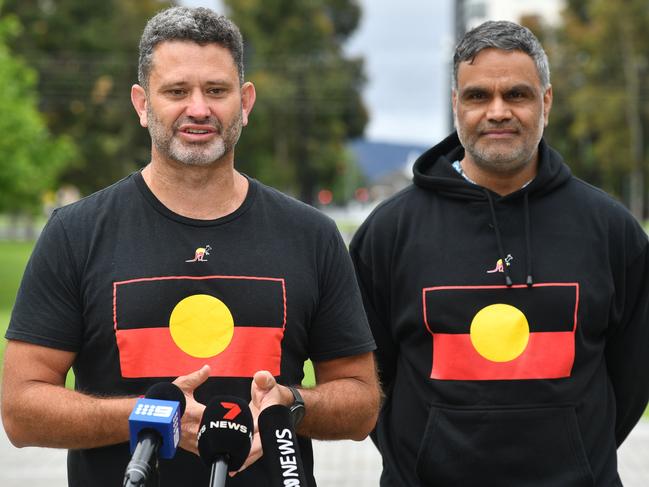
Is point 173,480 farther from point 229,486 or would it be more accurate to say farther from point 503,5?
point 503,5

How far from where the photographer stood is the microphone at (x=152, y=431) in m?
2.41

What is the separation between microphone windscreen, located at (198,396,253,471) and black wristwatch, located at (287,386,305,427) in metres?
0.42

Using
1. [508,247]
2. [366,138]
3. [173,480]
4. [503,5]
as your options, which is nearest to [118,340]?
[173,480]

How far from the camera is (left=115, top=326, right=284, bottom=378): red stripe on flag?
3248 mm

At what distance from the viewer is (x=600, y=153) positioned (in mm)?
61594

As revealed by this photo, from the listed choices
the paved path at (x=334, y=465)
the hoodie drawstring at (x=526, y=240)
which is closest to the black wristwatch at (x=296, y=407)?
the hoodie drawstring at (x=526, y=240)

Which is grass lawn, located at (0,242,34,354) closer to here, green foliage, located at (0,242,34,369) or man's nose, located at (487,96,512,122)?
green foliage, located at (0,242,34,369)

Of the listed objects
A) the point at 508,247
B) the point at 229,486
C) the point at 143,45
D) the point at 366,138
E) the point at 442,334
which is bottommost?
the point at 229,486

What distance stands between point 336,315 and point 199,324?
41cm

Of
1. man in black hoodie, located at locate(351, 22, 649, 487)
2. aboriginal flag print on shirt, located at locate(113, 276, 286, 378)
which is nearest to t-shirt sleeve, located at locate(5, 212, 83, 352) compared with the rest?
aboriginal flag print on shirt, located at locate(113, 276, 286, 378)

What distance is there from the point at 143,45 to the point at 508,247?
1.53 meters

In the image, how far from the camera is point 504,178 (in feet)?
14.0

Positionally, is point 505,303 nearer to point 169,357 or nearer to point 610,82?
Answer: point 169,357

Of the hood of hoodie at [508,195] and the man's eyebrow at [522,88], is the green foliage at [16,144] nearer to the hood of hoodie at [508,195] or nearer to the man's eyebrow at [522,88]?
the hood of hoodie at [508,195]
